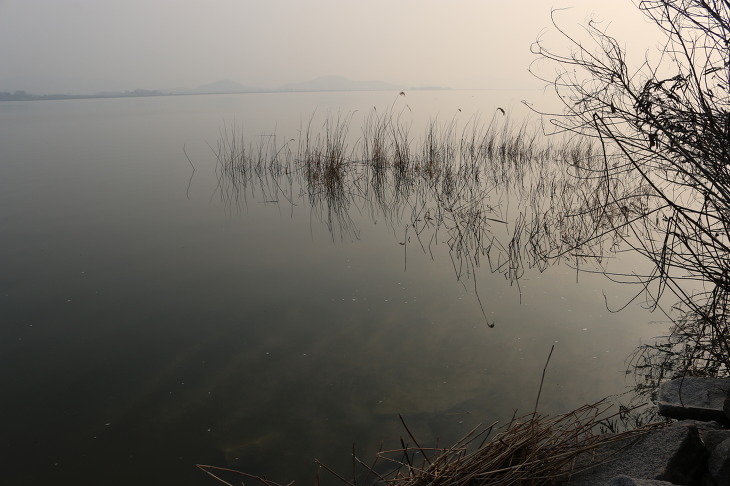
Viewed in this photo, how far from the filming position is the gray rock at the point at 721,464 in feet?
4.75

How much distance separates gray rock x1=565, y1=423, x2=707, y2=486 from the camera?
1.49 meters

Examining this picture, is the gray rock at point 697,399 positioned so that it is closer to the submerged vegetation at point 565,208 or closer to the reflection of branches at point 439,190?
the submerged vegetation at point 565,208

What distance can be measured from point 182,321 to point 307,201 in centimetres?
355

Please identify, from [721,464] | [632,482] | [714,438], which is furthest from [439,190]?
[632,482]

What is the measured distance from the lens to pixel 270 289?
3.73 meters

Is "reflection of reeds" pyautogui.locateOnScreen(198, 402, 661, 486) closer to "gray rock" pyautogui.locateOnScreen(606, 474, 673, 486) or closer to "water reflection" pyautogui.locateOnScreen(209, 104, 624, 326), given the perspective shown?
"gray rock" pyautogui.locateOnScreen(606, 474, 673, 486)

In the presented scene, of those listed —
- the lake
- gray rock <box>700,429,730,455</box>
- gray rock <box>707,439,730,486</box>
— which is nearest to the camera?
gray rock <box>707,439,730,486</box>

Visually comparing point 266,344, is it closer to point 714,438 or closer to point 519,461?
point 519,461

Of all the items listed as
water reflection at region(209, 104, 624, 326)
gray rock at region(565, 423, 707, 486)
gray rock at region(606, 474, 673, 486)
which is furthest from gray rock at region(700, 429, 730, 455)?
water reflection at region(209, 104, 624, 326)

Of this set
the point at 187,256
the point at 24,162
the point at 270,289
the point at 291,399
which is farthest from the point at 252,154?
the point at 291,399

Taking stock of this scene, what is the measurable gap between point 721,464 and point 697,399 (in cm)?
61

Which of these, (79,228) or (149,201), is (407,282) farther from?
(149,201)

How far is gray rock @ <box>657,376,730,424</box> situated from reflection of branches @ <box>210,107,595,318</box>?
71.0 inches

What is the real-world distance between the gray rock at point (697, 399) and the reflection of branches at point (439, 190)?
1803 mm
